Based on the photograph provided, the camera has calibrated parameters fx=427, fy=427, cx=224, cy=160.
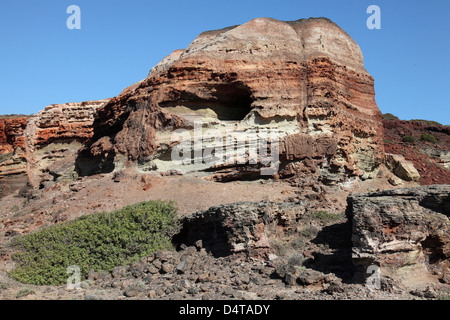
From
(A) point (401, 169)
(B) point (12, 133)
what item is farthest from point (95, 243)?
(B) point (12, 133)

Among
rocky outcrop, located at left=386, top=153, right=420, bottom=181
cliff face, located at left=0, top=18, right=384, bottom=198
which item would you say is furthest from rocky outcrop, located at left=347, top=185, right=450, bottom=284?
rocky outcrop, located at left=386, top=153, right=420, bottom=181

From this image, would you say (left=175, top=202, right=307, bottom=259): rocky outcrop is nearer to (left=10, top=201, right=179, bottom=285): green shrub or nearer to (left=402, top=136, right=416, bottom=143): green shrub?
(left=10, top=201, right=179, bottom=285): green shrub

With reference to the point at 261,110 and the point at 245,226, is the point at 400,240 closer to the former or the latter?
the point at 245,226

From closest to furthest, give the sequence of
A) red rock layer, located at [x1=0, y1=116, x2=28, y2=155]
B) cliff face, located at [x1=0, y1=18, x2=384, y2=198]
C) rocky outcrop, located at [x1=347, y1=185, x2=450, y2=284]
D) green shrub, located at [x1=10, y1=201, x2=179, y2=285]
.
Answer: rocky outcrop, located at [x1=347, y1=185, x2=450, y2=284] < green shrub, located at [x1=10, y1=201, x2=179, y2=285] < cliff face, located at [x1=0, y1=18, x2=384, y2=198] < red rock layer, located at [x1=0, y1=116, x2=28, y2=155]

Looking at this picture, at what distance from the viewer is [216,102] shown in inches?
743

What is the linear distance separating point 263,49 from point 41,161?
1655cm

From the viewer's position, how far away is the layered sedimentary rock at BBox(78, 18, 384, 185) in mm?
17109

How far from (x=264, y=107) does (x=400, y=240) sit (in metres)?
9.36

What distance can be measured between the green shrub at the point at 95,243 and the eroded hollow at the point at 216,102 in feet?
18.9

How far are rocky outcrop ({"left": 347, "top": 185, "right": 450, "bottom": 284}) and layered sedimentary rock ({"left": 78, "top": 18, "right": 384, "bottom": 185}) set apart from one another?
686cm

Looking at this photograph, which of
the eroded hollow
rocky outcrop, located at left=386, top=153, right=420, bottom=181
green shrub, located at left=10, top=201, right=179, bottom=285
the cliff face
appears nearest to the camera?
green shrub, located at left=10, top=201, right=179, bottom=285

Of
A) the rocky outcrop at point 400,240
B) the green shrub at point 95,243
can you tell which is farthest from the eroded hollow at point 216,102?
the rocky outcrop at point 400,240

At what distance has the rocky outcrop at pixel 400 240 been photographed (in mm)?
9102

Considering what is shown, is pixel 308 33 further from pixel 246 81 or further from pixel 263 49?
pixel 246 81
